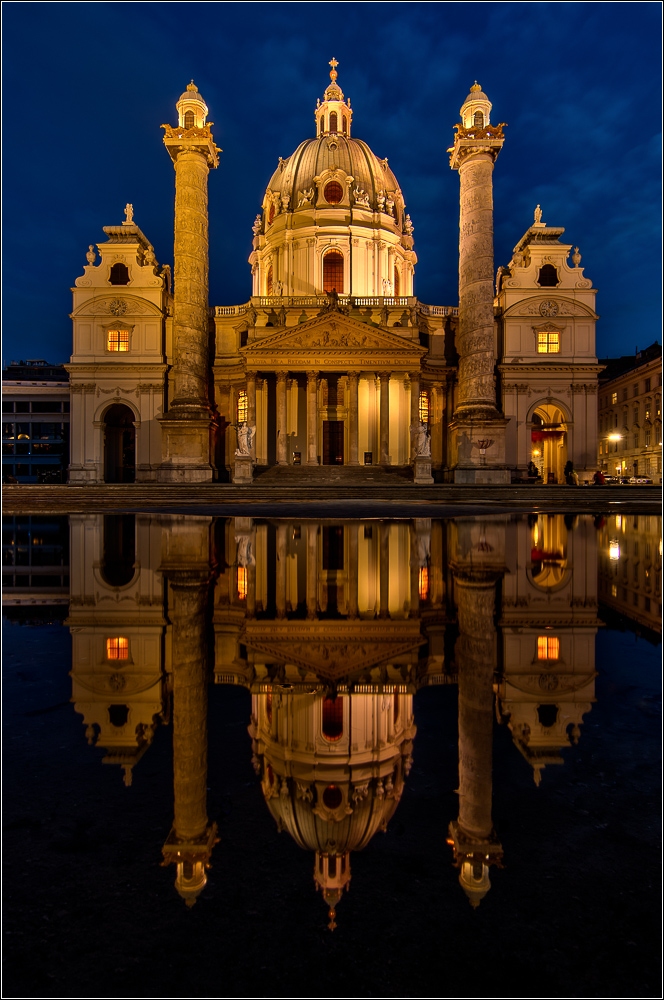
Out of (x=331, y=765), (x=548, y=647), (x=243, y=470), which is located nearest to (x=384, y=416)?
(x=243, y=470)

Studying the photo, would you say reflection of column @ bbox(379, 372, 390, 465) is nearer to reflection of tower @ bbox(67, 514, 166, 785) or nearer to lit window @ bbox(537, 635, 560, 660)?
reflection of tower @ bbox(67, 514, 166, 785)

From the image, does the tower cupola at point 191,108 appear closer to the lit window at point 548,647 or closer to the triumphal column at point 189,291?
the triumphal column at point 189,291

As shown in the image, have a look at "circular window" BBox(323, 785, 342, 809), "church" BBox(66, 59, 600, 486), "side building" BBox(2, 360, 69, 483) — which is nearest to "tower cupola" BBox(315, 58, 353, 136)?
"church" BBox(66, 59, 600, 486)

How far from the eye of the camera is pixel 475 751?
212 cm

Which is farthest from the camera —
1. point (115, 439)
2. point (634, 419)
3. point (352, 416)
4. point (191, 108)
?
point (634, 419)

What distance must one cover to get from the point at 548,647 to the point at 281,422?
33838 mm

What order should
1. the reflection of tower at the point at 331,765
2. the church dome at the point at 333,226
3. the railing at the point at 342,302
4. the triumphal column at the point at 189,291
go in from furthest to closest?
the church dome at the point at 333,226 < the railing at the point at 342,302 < the triumphal column at the point at 189,291 < the reflection of tower at the point at 331,765

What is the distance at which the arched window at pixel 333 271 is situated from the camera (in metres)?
45.7

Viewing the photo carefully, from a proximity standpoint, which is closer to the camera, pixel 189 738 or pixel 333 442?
pixel 189 738

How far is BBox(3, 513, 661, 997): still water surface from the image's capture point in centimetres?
118

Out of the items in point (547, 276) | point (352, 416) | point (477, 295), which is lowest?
point (352, 416)

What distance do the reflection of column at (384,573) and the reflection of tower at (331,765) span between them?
5.54ft

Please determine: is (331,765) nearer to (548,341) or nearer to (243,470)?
(243,470)

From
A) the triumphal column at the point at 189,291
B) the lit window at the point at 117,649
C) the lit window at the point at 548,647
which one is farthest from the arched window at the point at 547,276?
the lit window at the point at 117,649
